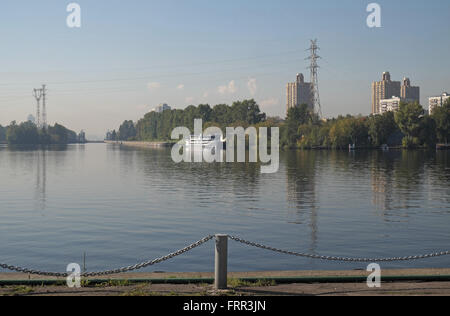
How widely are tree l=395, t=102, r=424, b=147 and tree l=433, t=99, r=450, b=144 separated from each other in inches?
304

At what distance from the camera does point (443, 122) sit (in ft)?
589

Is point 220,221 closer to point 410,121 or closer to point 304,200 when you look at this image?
point 304,200

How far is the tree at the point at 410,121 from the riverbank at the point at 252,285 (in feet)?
562

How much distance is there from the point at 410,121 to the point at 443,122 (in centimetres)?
1315

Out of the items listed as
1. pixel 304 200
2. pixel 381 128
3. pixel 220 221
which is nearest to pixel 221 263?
pixel 220 221

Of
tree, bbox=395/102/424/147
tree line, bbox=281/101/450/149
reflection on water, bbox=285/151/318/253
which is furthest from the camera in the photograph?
tree line, bbox=281/101/450/149

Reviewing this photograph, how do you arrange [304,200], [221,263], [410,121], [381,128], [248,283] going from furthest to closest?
[381,128] → [410,121] → [304,200] → [248,283] → [221,263]

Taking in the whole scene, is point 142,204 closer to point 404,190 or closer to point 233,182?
point 233,182

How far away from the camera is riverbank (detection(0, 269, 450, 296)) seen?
1211 cm

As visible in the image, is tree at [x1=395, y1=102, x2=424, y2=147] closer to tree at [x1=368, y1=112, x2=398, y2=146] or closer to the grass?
tree at [x1=368, y1=112, x2=398, y2=146]

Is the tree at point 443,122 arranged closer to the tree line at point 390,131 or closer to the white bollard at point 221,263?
the tree line at point 390,131

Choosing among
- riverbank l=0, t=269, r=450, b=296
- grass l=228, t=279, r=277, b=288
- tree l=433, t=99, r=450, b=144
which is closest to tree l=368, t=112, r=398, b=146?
tree l=433, t=99, r=450, b=144

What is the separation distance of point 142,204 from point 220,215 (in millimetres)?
8045

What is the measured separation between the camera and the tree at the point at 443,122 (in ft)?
588
